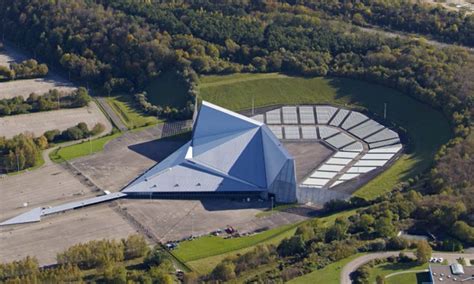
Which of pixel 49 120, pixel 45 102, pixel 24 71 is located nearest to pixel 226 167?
pixel 49 120

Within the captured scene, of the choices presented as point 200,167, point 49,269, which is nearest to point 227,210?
point 200,167

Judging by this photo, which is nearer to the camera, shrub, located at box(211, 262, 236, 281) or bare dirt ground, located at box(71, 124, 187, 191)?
shrub, located at box(211, 262, 236, 281)

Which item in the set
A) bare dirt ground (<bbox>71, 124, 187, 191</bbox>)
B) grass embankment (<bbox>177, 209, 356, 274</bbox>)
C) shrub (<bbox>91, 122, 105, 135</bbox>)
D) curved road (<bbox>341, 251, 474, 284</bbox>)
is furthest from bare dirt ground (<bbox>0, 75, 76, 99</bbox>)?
curved road (<bbox>341, 251, 474, 284</bbox>)

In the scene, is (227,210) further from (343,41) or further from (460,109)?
(343,41)

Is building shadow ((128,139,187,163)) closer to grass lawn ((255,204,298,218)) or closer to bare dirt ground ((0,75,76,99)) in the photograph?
grass lawn ((255,204,298,218))

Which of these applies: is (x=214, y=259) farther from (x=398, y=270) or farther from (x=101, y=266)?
(x=398, y=270)

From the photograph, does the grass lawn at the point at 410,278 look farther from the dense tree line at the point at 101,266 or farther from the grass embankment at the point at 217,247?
the dense tree line at the point at 101,266
